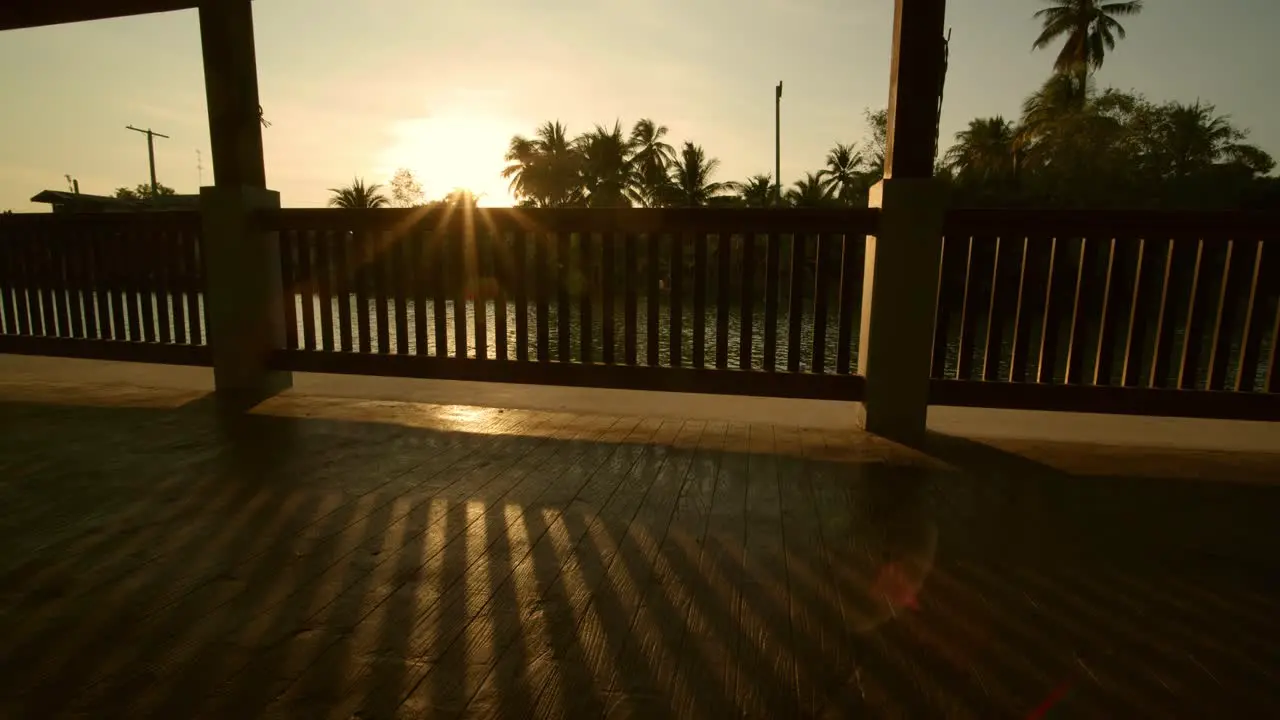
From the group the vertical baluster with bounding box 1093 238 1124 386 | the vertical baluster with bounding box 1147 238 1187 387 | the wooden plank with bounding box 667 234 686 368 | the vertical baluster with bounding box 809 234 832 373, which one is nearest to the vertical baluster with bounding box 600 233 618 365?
the wooden plank with bounding box 667 234 686 368

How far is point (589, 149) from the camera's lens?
3312cm

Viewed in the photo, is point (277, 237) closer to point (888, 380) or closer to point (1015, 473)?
point (888, 380)

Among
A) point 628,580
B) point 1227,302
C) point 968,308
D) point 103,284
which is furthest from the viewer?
point 103,284

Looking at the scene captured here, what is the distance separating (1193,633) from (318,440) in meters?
2.81

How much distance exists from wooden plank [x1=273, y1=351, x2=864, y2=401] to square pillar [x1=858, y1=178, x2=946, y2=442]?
140 millimetres

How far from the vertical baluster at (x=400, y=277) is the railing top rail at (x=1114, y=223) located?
8.65 ft

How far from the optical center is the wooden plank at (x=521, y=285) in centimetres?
311

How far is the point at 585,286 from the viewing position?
304 centimetres

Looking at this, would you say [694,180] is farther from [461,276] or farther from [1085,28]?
[461,276]

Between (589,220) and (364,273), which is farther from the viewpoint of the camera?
(364,273)

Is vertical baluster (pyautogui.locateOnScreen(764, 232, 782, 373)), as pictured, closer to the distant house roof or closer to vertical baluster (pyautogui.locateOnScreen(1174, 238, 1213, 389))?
vertical baluster (pyautogui.locateOnScreen(1174, 238, 1213, 389))

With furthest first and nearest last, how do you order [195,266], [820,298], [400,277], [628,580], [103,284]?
[103,284], [195,266], [400,277], [820,298], [628,580]

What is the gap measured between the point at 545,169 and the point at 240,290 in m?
32.9

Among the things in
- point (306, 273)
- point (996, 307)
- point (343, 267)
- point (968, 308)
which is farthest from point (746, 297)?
point (306, 273)
